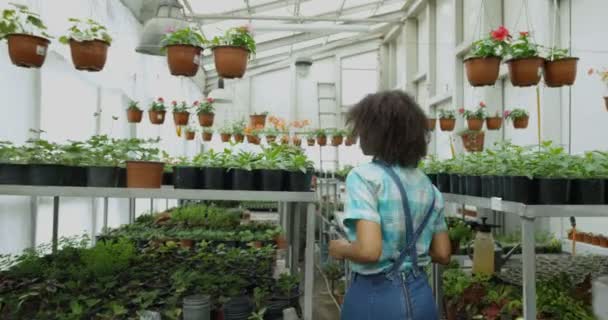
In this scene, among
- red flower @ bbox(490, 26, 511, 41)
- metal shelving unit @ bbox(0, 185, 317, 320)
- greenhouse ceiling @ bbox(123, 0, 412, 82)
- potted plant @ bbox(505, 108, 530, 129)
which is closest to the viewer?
metal shelving unit @ bbox(0, 185, 317, 320)

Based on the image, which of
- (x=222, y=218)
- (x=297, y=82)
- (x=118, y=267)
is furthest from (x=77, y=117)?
(x=297, y=82)

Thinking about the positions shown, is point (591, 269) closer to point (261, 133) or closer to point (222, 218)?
point (222, 218)

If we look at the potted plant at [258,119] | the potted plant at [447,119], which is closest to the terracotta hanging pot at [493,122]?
the potted plant at [447,119]

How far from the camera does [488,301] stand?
7.96ft

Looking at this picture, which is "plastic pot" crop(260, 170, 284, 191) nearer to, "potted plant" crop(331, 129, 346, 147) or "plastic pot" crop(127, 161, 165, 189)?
"plastic pot" crop(127, 161, 165, 189)

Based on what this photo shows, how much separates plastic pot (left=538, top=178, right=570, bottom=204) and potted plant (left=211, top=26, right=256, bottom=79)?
1721 mm

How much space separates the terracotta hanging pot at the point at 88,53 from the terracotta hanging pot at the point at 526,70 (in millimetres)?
2427

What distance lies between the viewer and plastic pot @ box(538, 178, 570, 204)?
1889 millimetres

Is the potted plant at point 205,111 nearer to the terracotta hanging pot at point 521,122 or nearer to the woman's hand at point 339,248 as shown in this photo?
the terracotta hanging pot at point 521,122

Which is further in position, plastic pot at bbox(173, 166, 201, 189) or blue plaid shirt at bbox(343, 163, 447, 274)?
plastic pot at bbox(173, 166, 201, 189)

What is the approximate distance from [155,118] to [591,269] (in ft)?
17.1

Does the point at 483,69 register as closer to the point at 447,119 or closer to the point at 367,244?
the point at 367,244

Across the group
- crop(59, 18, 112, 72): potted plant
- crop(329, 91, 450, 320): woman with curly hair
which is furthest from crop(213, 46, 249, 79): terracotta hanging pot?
crop(329, 91, 450, 320): woman with curly hair

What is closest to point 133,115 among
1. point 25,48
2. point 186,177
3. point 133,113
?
point 133,113
